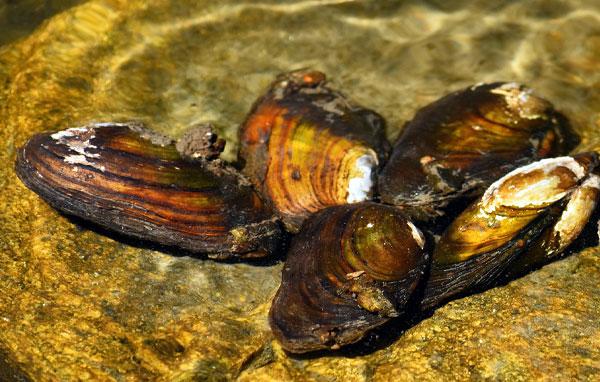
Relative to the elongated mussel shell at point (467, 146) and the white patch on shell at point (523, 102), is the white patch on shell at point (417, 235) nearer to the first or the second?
the elongated mussel shell at point (467, 146)

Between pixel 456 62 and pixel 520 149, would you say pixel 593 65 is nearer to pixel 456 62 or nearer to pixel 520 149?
pixel 456 62

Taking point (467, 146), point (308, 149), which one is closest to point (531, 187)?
point (467, 146)

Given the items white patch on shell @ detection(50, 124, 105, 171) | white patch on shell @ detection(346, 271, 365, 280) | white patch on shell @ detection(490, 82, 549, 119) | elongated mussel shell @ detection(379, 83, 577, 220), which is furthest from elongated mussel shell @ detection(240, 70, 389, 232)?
white patch on shell @ detection(50, 124, 105, 171)

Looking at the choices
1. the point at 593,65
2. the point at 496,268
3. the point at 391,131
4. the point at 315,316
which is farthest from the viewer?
the point at 593,65

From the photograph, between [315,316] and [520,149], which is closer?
[315,316]

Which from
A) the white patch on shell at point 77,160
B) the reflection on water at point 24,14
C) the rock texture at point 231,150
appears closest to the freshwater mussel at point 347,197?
the white patch on shell at point 77,160

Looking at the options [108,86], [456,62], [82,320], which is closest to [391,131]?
[456,62]

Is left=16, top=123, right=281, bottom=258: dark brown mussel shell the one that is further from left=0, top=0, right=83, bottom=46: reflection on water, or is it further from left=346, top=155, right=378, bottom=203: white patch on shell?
left=0, top=0, right=83, bottom=46: reflection on water
